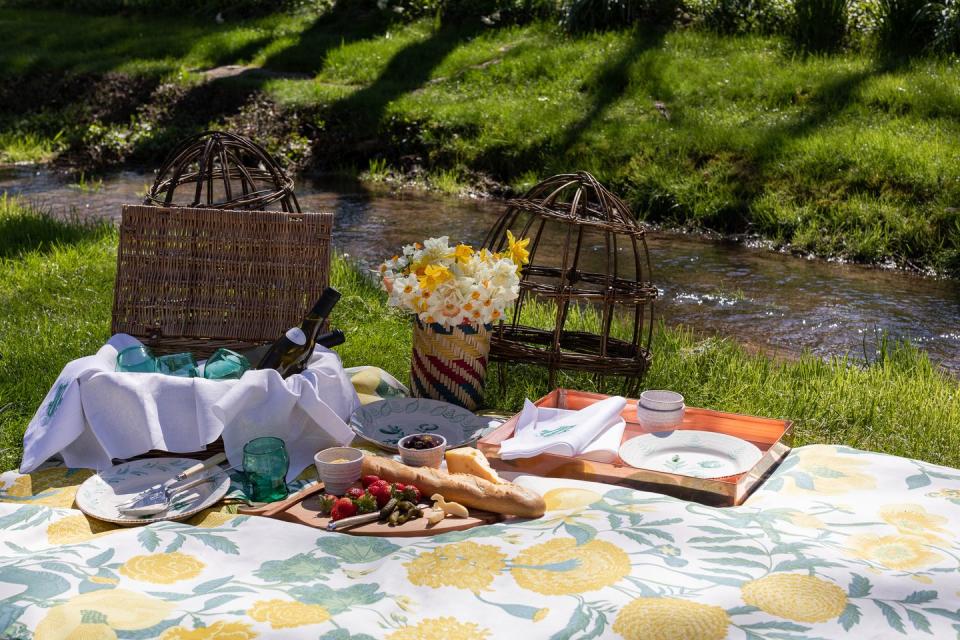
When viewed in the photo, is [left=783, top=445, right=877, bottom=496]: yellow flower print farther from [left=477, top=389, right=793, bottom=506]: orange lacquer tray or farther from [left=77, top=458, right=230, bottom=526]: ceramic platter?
[left=77, top=458, right=230, bottom=526]: ceramic platter

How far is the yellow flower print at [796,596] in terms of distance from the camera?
2332mm

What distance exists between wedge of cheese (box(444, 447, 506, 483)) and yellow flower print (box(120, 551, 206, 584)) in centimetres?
91

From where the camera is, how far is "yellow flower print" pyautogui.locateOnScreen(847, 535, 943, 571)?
2.58 metres

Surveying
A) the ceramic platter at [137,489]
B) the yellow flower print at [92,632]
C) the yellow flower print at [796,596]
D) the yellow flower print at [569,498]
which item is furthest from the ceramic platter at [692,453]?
the yellow flower print at [92,632]

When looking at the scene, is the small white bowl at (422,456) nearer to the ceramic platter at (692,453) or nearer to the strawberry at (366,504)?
the strawberry at (366,504)

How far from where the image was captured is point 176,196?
9766 millimetres

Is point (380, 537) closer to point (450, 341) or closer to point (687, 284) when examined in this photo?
point (450, 341)

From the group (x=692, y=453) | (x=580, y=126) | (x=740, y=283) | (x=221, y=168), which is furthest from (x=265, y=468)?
(x=580, y=126)

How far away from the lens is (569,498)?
3059 mm

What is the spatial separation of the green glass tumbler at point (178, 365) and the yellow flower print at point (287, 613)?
158cm

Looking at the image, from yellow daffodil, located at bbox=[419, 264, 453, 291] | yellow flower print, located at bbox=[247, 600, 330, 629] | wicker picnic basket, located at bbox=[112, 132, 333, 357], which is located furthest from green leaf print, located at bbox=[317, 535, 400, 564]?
wicker picnic basket, located at bbox=[112, 132, 333, 357]

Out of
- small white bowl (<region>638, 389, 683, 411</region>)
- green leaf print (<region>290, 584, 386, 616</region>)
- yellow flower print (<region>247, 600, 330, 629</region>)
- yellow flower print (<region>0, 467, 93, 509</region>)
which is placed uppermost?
small white bowl (<region>638, 389, 683, 411</region>)

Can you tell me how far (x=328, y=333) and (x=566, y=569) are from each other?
5.82ft

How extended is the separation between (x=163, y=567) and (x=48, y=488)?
104cm
